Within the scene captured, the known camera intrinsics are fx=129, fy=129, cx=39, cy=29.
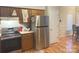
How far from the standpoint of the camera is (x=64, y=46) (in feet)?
8.05

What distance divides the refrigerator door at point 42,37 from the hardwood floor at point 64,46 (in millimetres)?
112

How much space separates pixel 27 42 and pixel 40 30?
0.34 m

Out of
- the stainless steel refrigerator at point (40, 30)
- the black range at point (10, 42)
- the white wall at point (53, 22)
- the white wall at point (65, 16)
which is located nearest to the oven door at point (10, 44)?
the black range at point (10, 42)

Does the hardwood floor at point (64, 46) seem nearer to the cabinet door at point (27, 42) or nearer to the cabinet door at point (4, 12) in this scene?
the cabinet door at point (27, 42)

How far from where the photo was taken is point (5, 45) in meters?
2.41

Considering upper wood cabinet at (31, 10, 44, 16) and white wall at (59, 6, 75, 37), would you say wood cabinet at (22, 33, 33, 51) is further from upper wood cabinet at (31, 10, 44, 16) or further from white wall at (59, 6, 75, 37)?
white wall at (59, 6, 75, 37)

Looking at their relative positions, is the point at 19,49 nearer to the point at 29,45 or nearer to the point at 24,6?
the point at 29,45

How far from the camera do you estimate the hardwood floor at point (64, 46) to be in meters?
2.45

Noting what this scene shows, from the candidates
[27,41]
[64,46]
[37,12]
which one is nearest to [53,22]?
[37,12]

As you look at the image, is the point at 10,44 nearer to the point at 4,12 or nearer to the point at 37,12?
the point at 4,12

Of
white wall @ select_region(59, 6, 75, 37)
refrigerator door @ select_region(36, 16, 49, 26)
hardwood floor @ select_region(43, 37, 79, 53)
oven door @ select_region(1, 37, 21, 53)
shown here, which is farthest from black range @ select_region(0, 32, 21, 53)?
white wall @ select_region(59, 6, 75, 37)

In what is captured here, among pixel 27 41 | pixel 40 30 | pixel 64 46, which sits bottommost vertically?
pixel 64 46

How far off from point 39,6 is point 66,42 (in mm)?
856
